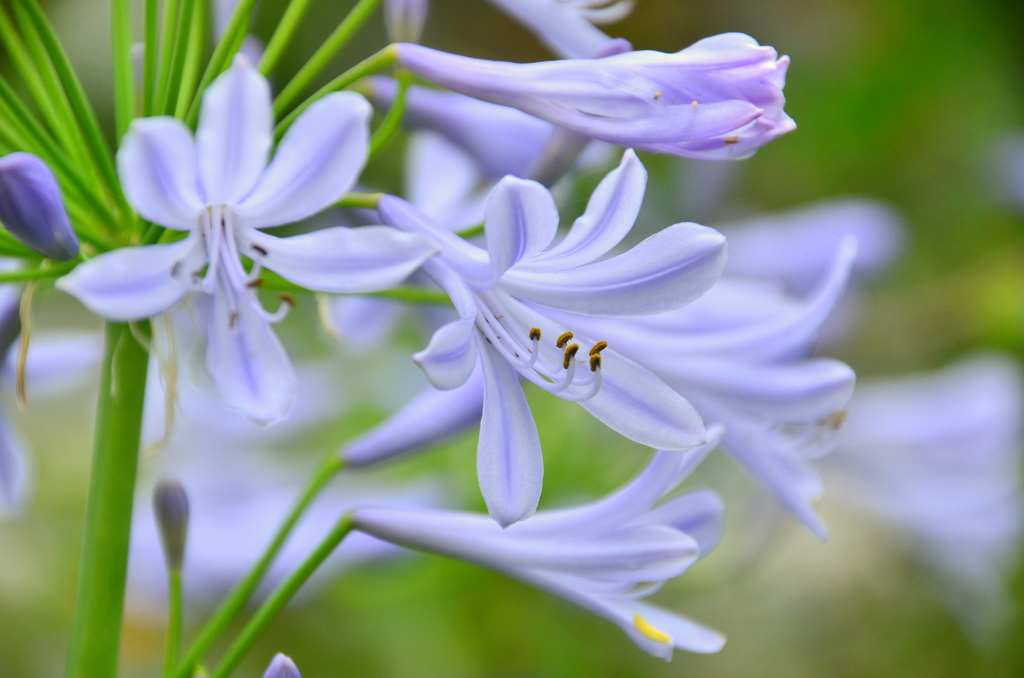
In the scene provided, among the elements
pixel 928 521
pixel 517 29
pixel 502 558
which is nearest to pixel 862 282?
pixel 928 521

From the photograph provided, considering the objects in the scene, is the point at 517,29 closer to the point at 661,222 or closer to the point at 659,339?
the point at 661,222

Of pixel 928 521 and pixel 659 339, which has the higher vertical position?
pixel 659 339

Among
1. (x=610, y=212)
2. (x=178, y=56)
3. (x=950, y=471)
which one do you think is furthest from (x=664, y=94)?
(x=950, y=471)

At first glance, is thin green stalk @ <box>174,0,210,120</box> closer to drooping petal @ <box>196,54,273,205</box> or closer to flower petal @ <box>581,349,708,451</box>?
drooping petal @ <box>196,54,273,205</box>

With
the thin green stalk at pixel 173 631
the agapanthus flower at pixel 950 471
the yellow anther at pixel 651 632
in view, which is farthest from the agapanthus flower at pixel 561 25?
the agapanthus flower at pixel 950 471

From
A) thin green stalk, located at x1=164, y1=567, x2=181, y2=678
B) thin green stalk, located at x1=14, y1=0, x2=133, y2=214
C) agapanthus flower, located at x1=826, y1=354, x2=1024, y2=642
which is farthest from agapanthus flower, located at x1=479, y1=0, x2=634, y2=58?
agapanthus flower, located at x1=826, y1=354, x2=1024, y2=642

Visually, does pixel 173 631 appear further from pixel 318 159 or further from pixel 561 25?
pixel 561 25
